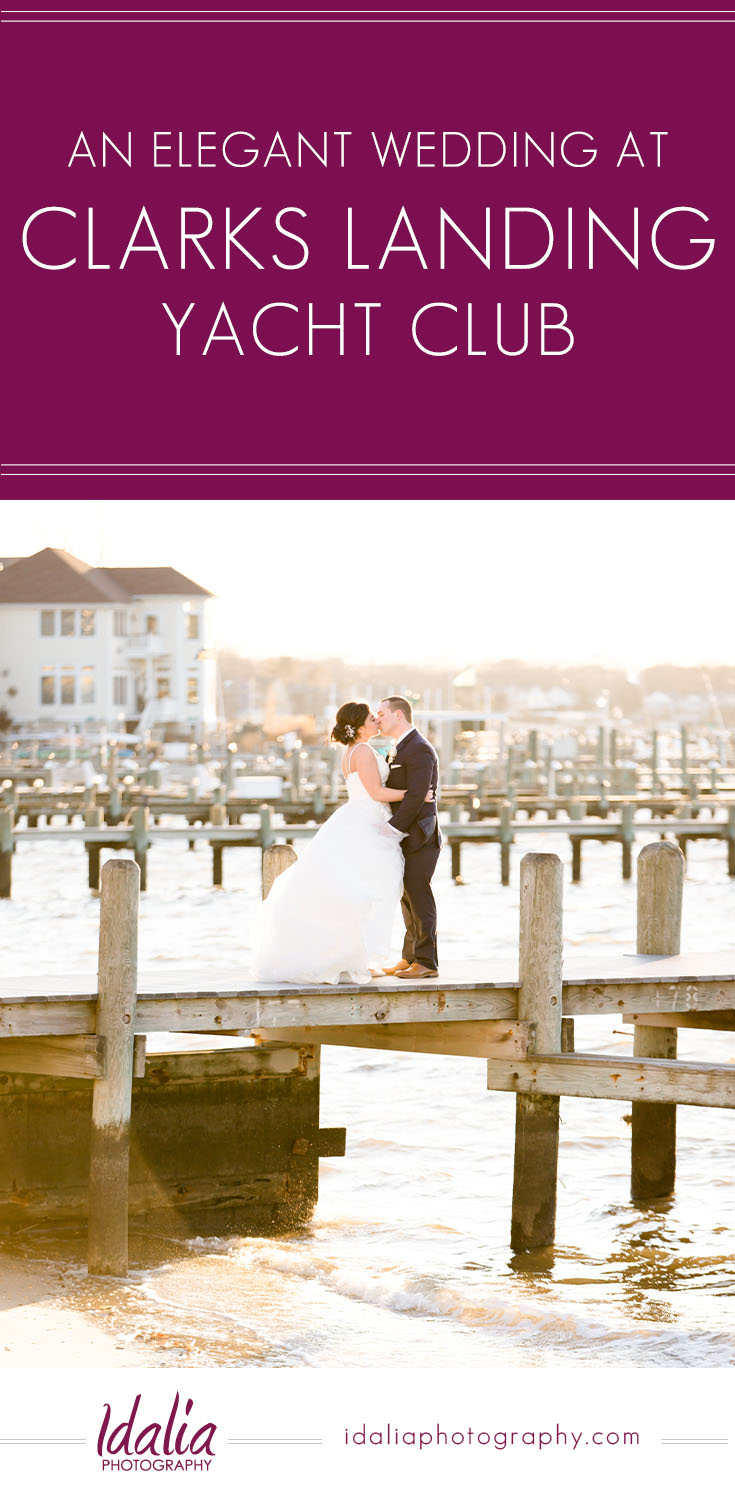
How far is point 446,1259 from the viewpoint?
1185cm

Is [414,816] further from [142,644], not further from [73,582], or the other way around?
[142,644]

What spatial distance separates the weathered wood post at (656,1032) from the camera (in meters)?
12.3

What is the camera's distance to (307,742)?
9344 centimetres

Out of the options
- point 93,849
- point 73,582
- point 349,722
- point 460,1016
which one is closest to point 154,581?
point 73,582

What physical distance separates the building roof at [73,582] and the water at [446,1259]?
183 feet

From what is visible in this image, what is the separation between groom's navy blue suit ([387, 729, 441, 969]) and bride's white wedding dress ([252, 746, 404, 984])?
0.08 metres

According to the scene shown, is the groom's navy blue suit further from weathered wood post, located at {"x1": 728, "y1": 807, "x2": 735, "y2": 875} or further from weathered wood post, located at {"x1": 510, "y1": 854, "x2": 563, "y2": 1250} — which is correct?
weathered wood post, located at {"x1": 728, "y1": 807, "x2": 735, "y2": 875}

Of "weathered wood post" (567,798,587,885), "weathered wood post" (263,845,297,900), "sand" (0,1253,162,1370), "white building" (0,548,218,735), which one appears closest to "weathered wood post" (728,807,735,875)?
"weathered wood post" (567,798,587,885)

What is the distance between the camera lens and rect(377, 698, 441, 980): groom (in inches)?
412
